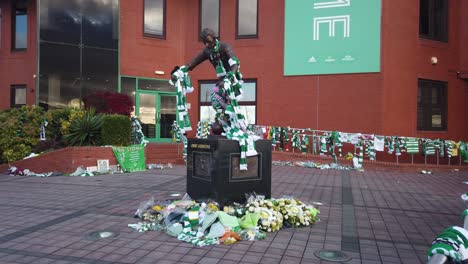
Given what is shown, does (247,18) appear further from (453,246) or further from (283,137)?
(453,246)

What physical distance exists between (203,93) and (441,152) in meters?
9.81

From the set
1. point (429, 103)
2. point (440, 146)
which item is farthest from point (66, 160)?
point (429, 103)

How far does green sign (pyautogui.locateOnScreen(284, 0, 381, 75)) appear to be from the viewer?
15.6 metres

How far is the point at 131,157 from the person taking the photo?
41.7 ft

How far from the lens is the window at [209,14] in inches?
722

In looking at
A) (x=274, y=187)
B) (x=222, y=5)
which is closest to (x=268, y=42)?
(x=222, y=5)

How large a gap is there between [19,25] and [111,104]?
7691 millimetres

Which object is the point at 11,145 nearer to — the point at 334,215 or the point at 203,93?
the point at 203,93

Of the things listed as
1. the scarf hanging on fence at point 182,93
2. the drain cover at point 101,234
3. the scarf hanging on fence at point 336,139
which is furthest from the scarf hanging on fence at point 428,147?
the drain cover at point 101,234

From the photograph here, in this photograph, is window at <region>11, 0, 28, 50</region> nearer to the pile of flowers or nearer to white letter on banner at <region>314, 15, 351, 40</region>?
white letter on banner at <region>314, 15, 351, 40</region>

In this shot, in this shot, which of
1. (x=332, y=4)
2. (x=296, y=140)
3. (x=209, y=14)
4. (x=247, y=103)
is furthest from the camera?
(x=209, y=14)

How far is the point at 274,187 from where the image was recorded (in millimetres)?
9555

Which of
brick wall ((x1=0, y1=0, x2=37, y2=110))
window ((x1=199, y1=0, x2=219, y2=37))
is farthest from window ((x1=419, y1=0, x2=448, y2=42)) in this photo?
brick wall ((x1=0, y1=0, x2=37, y2=110))

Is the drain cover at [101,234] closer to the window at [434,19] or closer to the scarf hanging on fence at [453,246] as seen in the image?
the scarf hanging on fence at [453,246]
